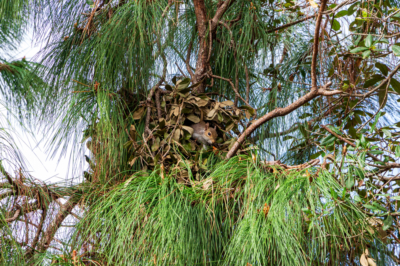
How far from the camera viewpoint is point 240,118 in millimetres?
1225

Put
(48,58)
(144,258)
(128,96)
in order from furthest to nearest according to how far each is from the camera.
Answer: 1. (48,58)
2. (128,96)
3. (144,258)

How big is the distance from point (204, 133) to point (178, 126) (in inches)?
2.8

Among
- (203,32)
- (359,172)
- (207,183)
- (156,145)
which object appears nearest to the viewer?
(359,172)

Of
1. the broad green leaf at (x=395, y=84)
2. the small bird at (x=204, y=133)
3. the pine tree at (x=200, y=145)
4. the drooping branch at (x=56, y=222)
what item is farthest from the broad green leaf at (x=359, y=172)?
the drooping branch at (x=56, y=222)

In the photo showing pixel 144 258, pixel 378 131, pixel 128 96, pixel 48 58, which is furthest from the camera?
pixel 48 58

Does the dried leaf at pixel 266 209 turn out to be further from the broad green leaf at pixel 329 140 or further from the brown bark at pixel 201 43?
the brown bark at pixel 201 43

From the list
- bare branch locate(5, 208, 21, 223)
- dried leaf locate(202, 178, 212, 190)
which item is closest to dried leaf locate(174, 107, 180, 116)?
dried leaf locate(202, 178, 212, 190)

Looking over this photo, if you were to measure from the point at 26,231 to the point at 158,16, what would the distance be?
25.3 inches

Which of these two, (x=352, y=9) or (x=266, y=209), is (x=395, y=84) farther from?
(x=266, y=209)

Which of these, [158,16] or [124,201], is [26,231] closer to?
[124,201]

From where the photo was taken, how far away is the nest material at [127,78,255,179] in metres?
1.16

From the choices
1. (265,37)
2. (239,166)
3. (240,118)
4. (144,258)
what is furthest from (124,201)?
(265,37)

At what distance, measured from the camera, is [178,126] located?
1.19m

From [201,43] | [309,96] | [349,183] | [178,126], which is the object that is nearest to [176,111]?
[178,126]
